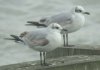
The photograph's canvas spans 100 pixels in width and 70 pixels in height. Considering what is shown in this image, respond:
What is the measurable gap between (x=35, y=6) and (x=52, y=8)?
2.60 feet

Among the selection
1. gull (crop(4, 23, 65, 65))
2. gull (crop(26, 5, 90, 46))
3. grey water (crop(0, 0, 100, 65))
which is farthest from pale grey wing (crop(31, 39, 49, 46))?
grey water (crop(0, 0, 100, 65))

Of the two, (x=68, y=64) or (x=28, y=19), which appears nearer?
(x=68, y=64)

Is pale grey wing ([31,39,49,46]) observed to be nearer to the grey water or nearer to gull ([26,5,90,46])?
gull ([26,5,90,46])

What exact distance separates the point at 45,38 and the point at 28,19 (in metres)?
8.08

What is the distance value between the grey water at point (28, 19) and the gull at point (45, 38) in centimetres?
438

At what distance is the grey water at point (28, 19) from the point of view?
13477mm

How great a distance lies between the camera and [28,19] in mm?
15938

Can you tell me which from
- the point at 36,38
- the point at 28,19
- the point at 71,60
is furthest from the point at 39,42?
the point at 28,19

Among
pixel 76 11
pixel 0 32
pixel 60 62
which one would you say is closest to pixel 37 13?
pixel 0 32

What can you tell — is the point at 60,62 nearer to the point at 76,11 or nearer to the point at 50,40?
the point at 50,40

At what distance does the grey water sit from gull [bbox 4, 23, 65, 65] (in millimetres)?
4379

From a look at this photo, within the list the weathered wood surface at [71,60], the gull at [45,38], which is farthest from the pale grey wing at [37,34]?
the weathered wood surface at [71,60]

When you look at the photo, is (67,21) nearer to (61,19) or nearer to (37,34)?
(61,19)

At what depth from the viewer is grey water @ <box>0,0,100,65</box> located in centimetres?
1348
